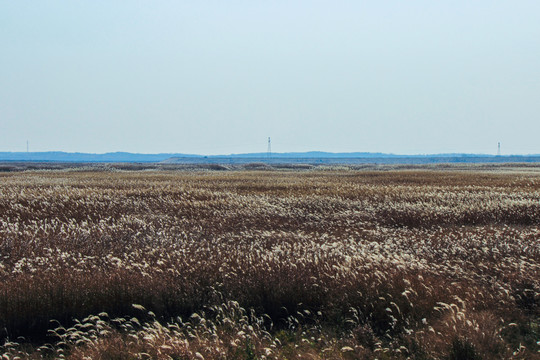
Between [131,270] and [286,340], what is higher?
[131,270]

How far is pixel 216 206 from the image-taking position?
17.8m

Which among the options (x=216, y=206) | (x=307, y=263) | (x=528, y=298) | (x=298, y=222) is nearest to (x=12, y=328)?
(x=307, y=263)

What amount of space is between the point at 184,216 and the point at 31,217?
516 centimetres

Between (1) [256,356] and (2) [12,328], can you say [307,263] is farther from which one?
(2) [12,328]

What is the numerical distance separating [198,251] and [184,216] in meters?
6.48

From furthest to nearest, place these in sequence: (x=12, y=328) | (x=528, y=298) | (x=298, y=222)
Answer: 1. (x=298, y=222)
2. (x=528, y=298)
3. (x=12, y=328)

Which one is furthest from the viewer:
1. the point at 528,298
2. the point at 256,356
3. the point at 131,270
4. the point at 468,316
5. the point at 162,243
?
the point at 162,243

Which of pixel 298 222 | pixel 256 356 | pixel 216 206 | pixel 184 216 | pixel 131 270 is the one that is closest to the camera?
pixel 256 356

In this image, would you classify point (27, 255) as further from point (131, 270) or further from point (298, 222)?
point (298, 222)

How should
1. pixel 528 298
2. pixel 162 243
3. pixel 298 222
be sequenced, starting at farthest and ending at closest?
pixel 298 222, pixel 162 243, pixel 528 298

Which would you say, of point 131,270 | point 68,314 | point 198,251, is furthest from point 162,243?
point 68,314

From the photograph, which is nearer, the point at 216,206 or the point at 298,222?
the point at 298,222

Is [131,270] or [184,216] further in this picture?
[184,216]

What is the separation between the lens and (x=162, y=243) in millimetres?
Answer: 10156
